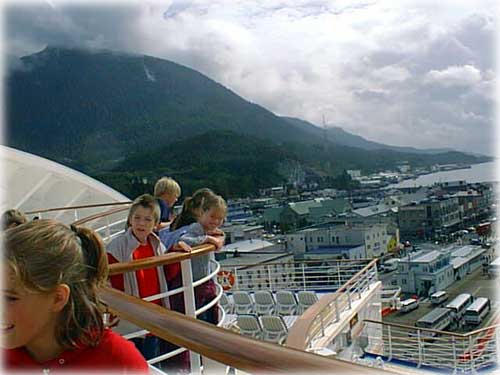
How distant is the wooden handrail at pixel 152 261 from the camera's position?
1.29 m

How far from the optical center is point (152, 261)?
136 centimetres

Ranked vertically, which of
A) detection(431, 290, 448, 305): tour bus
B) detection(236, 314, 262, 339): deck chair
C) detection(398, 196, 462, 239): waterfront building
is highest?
detection(398, 196, 462, 239): waterfront building

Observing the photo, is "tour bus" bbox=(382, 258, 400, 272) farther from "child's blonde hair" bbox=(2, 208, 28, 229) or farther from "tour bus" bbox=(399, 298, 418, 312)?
"child's blonde hair" bbox=(2, 208, 28, 229)

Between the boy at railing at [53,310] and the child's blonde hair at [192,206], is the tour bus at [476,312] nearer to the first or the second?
the child's blonde hair at [192,206]

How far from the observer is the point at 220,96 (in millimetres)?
10227

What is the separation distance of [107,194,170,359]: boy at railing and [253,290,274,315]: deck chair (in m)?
3.08

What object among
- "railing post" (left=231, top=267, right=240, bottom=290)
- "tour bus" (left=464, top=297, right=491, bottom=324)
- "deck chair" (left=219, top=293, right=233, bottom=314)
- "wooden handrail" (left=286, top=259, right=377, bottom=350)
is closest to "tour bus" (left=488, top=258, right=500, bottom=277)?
"tour bus" (left=464, top=297, right=491, bottom=324)

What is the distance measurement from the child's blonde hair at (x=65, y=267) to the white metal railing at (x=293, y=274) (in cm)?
432

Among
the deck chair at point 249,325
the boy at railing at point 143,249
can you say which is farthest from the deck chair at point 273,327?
the boy at railing at point 143,249

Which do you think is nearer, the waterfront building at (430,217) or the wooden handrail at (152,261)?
the wooden handrail at (152,261)

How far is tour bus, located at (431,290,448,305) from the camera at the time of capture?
4500mm

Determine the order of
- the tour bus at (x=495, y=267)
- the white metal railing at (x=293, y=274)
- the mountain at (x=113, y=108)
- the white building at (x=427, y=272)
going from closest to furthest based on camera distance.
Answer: the tour bus at (x=495, y=267)
the white building at (x=427, y=272)
the white metal railing at (x=293, y=274)
the mountain at (x=113, y=108)

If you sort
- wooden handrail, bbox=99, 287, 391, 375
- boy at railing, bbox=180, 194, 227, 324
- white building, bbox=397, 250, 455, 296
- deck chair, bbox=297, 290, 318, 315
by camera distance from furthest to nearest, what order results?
white building, bbox=397, 250, 455, 296, deck chair, bbox=297, 290, 318, 315, boy at railing, bbox=180, 194, 227, 324, wooden handrail, bbox=99, 287, 391, 375

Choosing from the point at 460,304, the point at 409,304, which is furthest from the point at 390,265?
the point at 460,304
